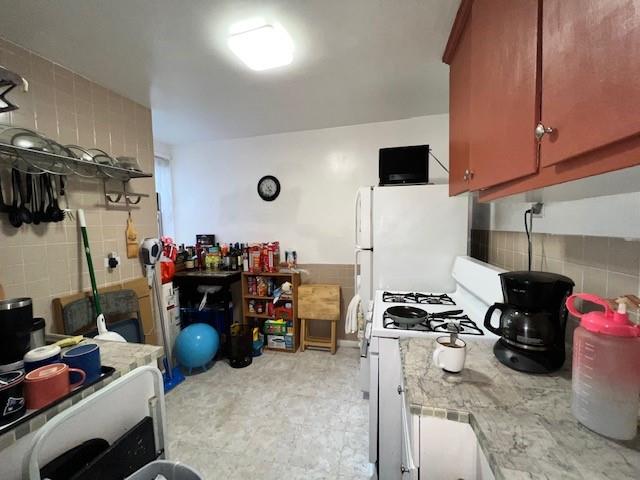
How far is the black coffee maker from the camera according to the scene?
2.74 ft

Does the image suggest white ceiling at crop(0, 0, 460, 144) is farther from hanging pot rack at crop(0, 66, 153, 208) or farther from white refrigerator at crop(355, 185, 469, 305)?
white refrigerator at crop(355, 185, 469, 305)

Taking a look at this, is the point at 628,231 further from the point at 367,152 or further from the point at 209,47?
the point at 367,152

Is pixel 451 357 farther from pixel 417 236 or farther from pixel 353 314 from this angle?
pixel 353 314

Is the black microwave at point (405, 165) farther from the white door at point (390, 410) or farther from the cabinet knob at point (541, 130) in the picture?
the cabinet knob at point (541, 130)

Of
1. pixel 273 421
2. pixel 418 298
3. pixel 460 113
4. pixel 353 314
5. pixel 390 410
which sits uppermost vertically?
pixel 460 113

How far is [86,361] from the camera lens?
3.02 feet

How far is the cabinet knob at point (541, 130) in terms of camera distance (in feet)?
2.03

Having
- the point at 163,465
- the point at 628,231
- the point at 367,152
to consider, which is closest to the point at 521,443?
the point at 628,231

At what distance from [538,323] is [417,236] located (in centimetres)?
113

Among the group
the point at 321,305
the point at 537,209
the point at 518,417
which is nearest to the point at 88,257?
the point at 321,305

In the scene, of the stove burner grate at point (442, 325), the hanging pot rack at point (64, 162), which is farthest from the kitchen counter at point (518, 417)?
the hanging pot rack at point (64, 162)

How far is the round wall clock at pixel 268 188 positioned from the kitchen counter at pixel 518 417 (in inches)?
100

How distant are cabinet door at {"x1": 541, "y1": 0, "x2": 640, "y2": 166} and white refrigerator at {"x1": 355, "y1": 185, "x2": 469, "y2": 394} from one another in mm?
1276

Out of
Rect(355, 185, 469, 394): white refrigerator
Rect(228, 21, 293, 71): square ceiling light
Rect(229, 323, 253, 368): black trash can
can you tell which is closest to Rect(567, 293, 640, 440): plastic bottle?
Rect(355, 185, 469, 394): white refrigerator
